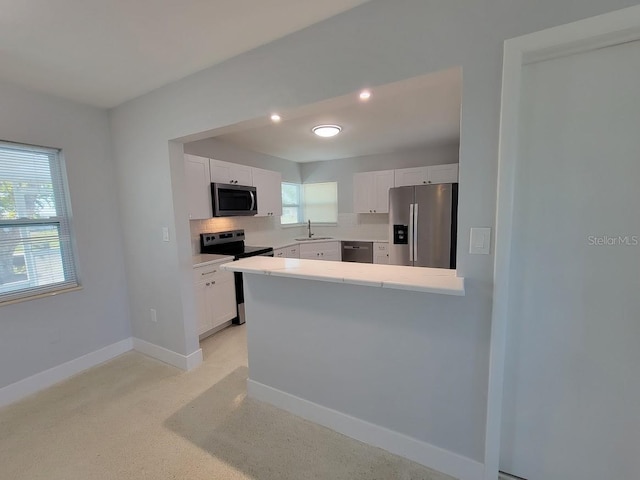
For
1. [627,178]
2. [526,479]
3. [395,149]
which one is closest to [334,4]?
[627,178]

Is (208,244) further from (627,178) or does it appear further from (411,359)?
(627,178)

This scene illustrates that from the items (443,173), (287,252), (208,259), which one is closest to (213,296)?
(208,259)

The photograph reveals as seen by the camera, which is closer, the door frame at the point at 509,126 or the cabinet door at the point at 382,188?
the door frame at the point at 509,126

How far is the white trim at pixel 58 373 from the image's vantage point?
216cm

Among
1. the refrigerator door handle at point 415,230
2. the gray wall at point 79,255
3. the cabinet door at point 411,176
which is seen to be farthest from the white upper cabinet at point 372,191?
the gray wall at point 79,255

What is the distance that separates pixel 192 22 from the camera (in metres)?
1.51

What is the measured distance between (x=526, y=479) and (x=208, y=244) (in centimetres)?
356

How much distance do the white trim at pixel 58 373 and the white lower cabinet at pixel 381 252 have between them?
12.0ft

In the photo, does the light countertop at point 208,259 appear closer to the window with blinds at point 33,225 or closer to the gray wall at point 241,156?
the window with blinds at point 33,225

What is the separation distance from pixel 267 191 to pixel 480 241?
138 inches

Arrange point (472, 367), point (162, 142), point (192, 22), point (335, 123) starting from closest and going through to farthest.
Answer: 1. point (472, 367)
2. point (192, 22)
3. point (162, 142)
4. point (335, 123)

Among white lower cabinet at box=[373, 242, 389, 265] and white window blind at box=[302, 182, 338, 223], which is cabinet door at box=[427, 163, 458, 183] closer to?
white lower cabinet at box=[373, 242, 389, 265]

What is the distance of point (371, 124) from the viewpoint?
3188 millimetres

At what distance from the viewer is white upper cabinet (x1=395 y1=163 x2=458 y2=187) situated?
4.13 metres
